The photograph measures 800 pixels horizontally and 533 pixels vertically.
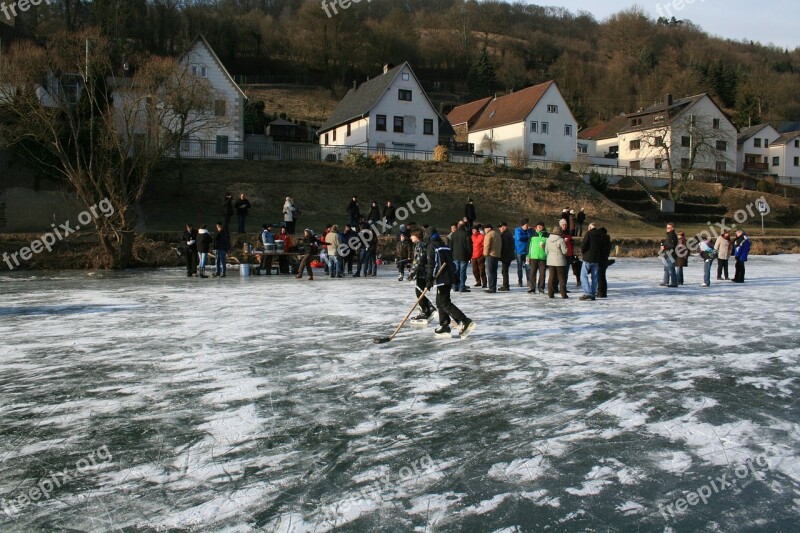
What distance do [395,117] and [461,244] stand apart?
3780cm

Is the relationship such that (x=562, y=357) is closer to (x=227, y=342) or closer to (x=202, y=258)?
(x=227, y=342)

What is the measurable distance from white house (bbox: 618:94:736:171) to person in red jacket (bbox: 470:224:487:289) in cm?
4640

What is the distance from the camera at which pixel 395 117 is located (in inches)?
1966

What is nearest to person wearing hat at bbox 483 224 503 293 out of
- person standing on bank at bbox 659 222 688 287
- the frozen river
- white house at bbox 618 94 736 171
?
the frozen river

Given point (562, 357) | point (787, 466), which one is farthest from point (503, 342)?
point (787, 466)

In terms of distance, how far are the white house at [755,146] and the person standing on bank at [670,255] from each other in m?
61.8

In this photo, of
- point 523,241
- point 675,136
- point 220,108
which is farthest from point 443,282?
point 675,136

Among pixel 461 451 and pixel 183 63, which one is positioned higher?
pixel 183 63

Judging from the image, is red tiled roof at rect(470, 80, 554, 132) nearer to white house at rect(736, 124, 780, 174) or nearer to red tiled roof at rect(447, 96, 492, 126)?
red tiled roof at rect(447, 96, 492, 126)

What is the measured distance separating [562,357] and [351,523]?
5.06 meters

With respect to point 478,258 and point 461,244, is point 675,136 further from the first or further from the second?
point 461,244

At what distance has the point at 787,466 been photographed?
5.00 m

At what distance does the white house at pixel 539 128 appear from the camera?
185 feet

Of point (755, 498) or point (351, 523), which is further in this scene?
point (755, 498)
